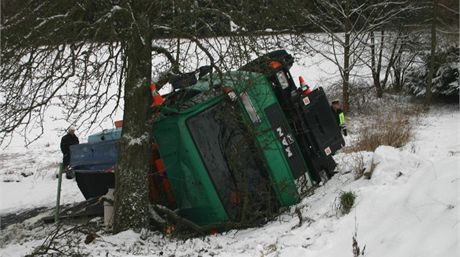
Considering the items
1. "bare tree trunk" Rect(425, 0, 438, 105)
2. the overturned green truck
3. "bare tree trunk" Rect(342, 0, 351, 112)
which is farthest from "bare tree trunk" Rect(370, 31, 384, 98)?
the overturned green truck

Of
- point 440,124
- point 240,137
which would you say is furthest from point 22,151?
point 440,124

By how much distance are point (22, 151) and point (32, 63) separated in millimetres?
10497

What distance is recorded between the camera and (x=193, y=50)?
629cm

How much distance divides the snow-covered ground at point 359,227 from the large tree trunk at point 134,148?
0.94ft

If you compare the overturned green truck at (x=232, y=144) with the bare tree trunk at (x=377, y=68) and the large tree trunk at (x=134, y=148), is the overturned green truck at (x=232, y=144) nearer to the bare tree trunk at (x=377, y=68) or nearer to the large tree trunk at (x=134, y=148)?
the large tree trunk at (x=134, y=148)

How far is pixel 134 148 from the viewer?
6.02m

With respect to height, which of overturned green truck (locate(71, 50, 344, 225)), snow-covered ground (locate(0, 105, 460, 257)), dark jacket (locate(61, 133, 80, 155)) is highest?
dark jacket (locate(61, 133, 80, 155))

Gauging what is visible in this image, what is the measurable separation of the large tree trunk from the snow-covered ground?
29cm

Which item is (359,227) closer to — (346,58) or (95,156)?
(95,156)

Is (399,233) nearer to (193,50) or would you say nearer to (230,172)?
(230,172)

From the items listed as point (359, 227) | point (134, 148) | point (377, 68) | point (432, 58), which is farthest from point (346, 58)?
point (359, 227)

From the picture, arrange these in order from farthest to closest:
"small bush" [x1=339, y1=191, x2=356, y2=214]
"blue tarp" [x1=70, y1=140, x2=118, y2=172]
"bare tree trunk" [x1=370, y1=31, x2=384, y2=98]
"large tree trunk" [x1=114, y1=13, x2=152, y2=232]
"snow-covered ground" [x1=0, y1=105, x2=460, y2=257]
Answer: "bare tree trunk" [x1=370, y1=31, x2=384, y2=98] < "blue tarp" [x1=70, y1=140, x2=118, y2=172] < "large tree trunk" [x1=114, y1=13, x2=152, y2=232] < "small bush" [x1=339, y1=191, x2=356, y2=214] < "snow-covered ground" [x1=0, y1=105, x2=460, y2=257]

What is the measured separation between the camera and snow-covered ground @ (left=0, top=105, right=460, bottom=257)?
11.8ft

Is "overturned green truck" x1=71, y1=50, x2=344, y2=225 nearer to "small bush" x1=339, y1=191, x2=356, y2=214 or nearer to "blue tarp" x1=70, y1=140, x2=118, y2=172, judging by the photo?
"blue tarp" x1=70, y1=140, x2=118, y2=172
